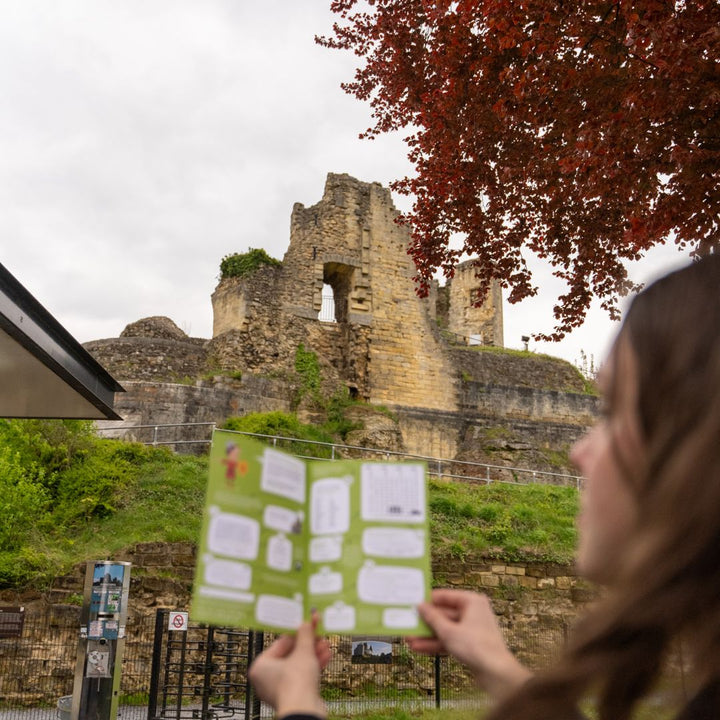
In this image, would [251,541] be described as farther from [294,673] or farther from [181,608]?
[181,608]

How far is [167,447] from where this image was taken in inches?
703

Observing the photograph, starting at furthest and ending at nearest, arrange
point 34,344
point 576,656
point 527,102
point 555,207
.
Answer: point 555,207
point 527,102
point 34,344
point 576,656

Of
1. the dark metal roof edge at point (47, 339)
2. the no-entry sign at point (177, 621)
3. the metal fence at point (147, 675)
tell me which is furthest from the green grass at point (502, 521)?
the dark metal roof edge at point (47, 339)

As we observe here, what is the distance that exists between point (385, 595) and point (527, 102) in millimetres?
6985

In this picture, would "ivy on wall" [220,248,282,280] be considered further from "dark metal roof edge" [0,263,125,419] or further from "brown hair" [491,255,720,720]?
"brown hair" [491,255,720,720]

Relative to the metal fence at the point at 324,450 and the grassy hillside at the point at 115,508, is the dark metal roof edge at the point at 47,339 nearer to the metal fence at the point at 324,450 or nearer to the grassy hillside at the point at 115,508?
the grassy hillside at the point at 115,508

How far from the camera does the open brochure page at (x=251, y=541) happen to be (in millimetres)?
1539

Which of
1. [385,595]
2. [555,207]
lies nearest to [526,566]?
[555,207]

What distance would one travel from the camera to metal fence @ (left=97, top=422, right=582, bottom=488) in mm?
18547

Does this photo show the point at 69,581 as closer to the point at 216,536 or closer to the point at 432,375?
the point at 216,536

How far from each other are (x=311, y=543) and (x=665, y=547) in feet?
2.69

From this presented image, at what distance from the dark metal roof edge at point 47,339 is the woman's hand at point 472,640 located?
4776 millimetres

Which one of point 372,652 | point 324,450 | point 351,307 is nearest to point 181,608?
point 372,652

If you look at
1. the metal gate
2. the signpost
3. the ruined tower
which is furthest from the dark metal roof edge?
the ruined tower
